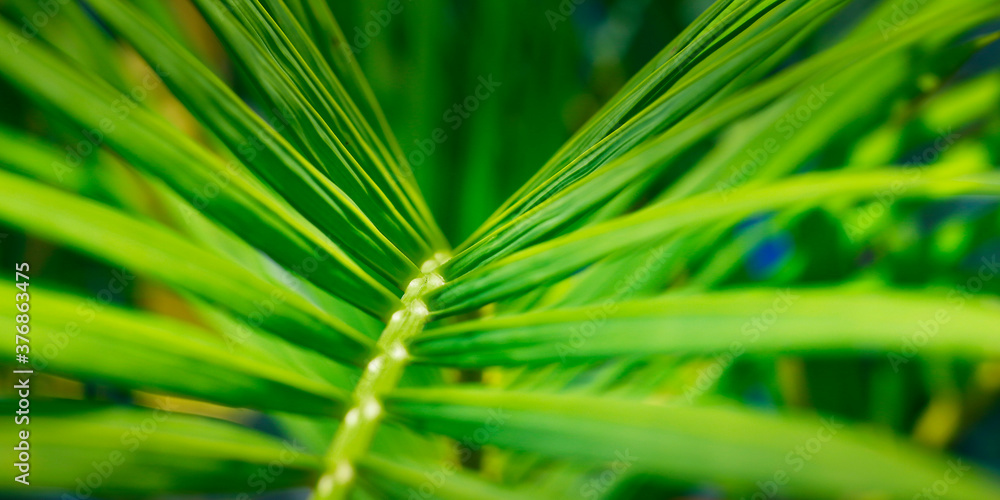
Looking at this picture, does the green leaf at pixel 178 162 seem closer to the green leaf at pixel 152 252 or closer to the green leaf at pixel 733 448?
the green leaf at pixel 152 252

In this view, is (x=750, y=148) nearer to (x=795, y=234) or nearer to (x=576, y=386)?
(x=795, y=234)

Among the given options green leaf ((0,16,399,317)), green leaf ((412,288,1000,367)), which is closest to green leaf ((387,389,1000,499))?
green leaf ((412,288,1000,367))

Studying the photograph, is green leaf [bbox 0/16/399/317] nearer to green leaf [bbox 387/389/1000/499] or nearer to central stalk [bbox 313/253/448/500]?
central stalk [bbox 313/253/448/500]

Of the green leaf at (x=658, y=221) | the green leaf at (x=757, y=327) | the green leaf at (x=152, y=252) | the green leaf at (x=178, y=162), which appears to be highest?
the green leaf at (x=178, y=162)

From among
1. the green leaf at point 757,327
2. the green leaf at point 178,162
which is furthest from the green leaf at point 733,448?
the green leaf at point 178,162

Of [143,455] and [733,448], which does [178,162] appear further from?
[733,448]

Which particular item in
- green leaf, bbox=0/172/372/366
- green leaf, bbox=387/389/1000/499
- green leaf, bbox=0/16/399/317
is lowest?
green leaf, bbox=387/389/1000/499

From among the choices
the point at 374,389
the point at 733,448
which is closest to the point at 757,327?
the point at 733,448

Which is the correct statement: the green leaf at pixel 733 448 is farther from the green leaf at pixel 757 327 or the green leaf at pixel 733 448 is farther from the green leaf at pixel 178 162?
the green leaf at pixel 178 162

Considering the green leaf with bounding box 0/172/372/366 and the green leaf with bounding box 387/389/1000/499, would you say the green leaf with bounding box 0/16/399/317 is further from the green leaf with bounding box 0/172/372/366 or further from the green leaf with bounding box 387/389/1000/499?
the green leaf with bounding box 387/389/1000/499

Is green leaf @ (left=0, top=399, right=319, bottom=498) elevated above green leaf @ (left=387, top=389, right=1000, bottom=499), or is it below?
above

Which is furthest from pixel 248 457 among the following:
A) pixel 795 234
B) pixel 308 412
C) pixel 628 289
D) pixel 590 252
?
pixel 795 234

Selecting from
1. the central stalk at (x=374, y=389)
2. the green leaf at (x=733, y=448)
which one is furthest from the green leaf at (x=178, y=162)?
the green leaf at (x=733, y=448)

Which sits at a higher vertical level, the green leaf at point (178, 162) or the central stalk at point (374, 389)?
the green leaf at point (178, 162)
